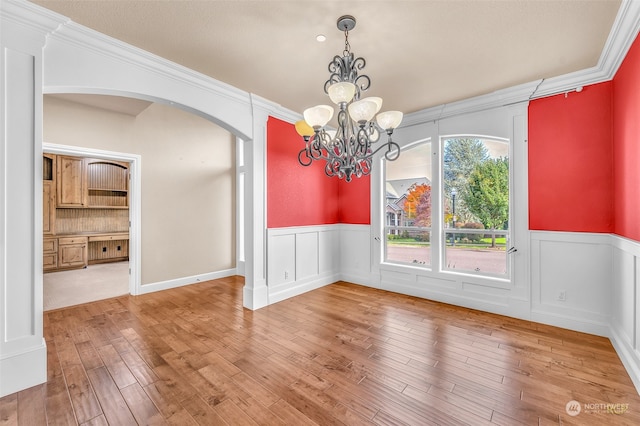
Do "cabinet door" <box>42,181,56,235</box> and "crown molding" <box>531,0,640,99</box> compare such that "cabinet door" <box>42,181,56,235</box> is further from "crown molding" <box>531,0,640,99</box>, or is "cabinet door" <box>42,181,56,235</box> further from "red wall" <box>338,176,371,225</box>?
"crown molding" <box>531,0,640,99</box>

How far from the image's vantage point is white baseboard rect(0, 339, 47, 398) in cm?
203

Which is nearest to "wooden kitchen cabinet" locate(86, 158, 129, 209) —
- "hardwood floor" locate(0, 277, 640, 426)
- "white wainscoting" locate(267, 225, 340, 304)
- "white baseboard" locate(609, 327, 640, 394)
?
"hardwood floor" locate(0, 277, 640, 426)

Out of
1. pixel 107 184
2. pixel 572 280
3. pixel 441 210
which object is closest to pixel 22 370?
pixel 441 210

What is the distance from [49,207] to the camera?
20.6ft

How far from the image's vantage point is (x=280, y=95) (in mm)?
3764

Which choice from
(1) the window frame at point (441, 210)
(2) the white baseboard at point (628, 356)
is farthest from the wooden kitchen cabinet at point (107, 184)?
(2) the white baseboard at point (628, 356)

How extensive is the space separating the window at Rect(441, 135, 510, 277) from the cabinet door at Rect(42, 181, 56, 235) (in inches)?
320

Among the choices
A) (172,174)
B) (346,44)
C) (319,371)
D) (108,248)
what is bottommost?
Answer: (319,371)

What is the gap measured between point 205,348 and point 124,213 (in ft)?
22.7

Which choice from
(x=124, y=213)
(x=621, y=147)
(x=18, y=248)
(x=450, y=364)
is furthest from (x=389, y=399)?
(x=124, y=213)

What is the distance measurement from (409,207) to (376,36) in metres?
2.80

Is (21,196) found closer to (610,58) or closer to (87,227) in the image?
(610,58)

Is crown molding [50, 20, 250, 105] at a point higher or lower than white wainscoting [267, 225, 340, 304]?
higher

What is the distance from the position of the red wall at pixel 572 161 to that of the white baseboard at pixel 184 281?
5.23 m
